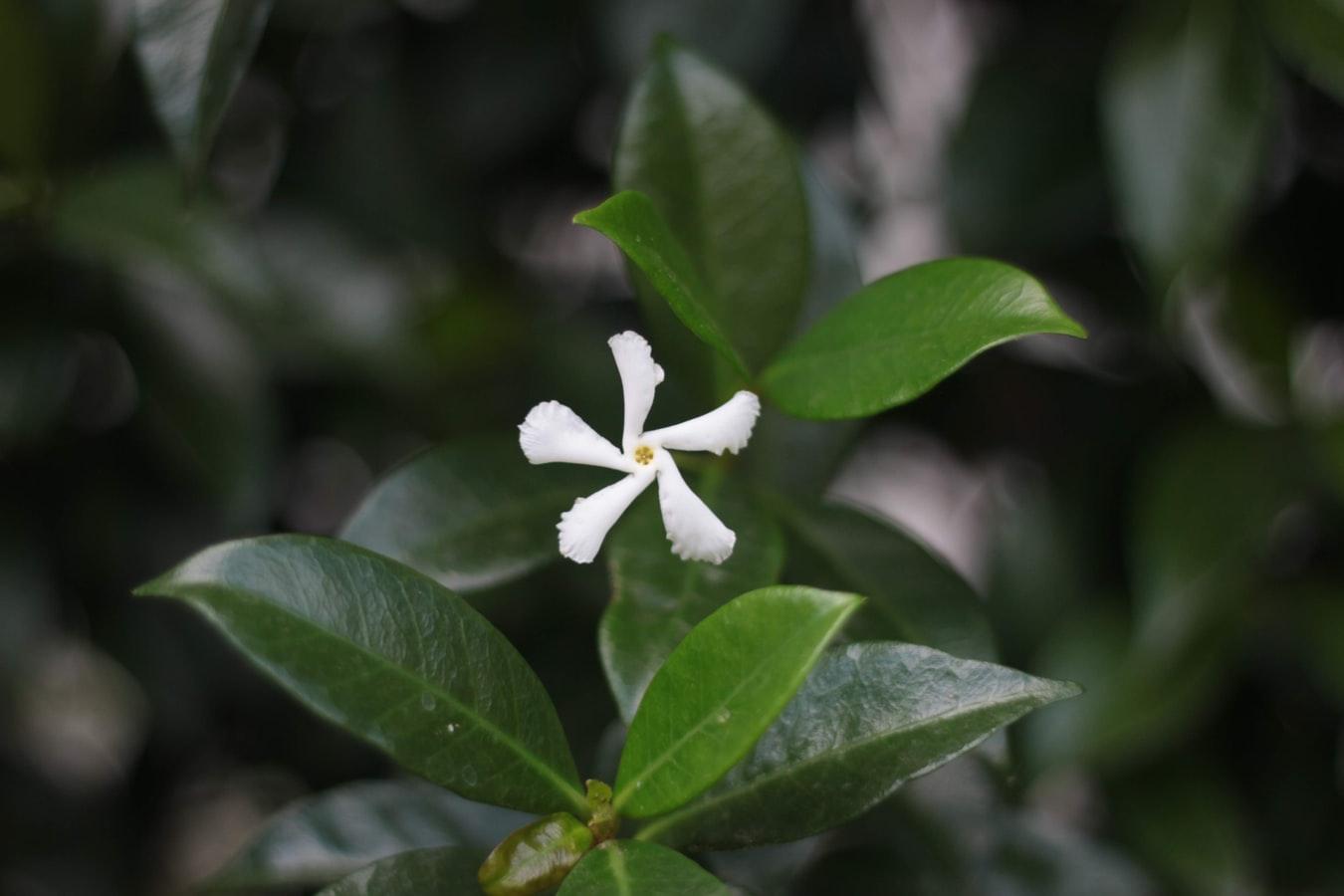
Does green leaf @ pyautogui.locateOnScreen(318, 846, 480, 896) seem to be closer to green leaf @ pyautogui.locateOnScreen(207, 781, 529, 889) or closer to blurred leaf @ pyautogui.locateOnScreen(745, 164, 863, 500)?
green leaf @ pyautogui.locateOnScreen(207, 781, 529, 889)

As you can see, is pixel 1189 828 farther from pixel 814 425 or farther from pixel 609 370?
pixel 609 370

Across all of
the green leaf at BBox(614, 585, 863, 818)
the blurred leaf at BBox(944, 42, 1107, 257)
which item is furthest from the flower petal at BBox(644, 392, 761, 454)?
the blurred leaf at BBox(944, 42, 1107, 257)

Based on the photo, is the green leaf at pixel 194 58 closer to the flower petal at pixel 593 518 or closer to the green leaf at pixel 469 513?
the green leaf at pixel 469 513

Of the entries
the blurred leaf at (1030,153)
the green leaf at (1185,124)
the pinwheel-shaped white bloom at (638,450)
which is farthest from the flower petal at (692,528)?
the blurred leaf at (1030,153)

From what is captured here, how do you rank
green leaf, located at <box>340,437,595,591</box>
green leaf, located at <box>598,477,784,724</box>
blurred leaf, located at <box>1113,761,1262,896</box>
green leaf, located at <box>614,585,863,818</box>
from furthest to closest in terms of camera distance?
blurred leaf, located at <box>1113,761,1262,896</box>, green leaf, located at <box>340,437,595,591</box>, green leaf, located at <box>598,477,784,724</box>, green leaf, located at <box>614,585,863,818</box>

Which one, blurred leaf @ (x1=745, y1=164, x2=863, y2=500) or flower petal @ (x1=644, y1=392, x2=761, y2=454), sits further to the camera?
blurred leaf @ (x1=745, y1=164, x2=863, y2=500)

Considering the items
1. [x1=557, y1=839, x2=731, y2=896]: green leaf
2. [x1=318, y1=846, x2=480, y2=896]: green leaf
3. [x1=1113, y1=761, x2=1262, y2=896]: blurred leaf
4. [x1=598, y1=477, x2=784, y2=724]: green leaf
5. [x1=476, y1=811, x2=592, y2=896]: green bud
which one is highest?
[x1=598, y1=477, x2=784, y2=724]: green leaf

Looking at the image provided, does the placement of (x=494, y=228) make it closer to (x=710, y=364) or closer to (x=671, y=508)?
(x=710, y=364)
